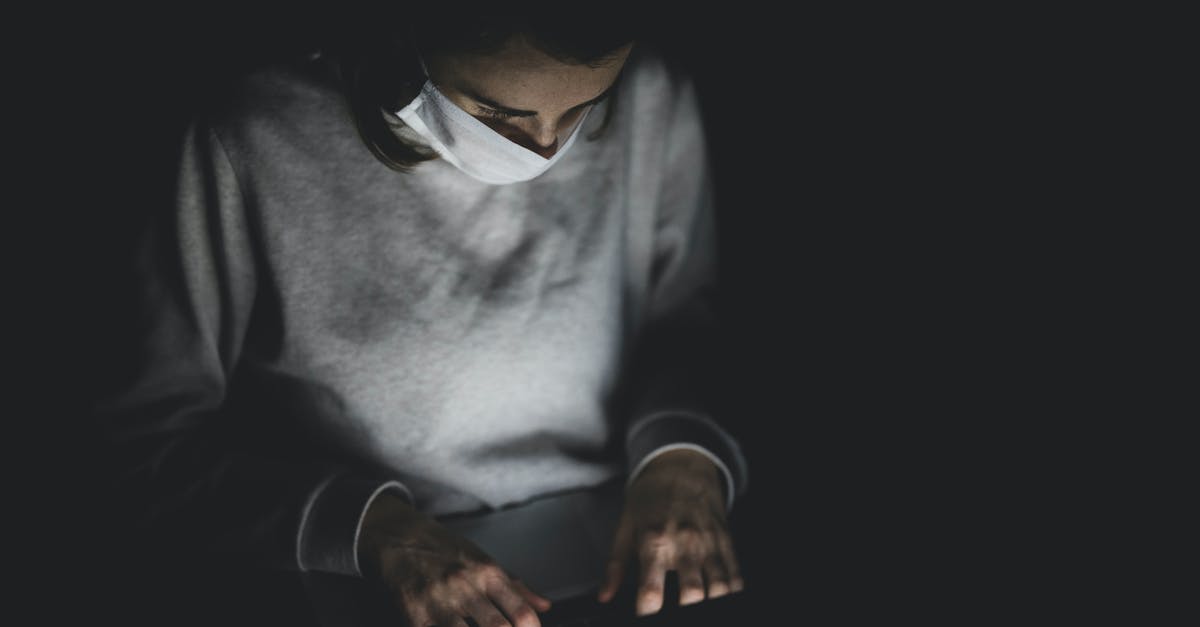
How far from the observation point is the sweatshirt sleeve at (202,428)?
→ 33.2 inches

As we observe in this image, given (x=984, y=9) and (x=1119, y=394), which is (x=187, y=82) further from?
(x=1119, y=394)

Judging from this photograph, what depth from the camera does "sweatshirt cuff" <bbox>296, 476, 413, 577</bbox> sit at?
864 millimetres

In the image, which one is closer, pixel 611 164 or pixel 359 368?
pixel 359 368

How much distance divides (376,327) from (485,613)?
37 centimetres

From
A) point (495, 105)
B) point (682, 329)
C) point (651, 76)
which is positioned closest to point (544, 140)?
point (495, 105)

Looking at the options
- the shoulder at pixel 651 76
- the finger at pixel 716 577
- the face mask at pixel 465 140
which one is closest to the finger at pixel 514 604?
the finger at pixel 716 577

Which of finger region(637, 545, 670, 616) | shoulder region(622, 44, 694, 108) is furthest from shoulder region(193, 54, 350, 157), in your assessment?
finger region(637, 545, 670, 616)

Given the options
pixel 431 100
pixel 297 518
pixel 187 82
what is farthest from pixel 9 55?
pixel 297 518

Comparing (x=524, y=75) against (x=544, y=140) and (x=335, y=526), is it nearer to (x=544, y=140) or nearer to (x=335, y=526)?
(x=544, y=140)

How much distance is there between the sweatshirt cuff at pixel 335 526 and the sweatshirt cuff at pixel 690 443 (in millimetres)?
360

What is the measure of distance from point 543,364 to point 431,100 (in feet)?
1.25

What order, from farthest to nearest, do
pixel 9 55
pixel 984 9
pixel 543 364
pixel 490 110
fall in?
1. pixel 984 9
2. pixel 543 364
3. pixel 9 55
4. pixel 490 110

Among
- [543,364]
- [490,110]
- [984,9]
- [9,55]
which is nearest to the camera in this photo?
[490,110]

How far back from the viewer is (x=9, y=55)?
2.97ft
